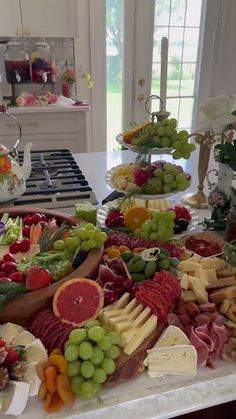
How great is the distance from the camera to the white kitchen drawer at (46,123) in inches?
97.9

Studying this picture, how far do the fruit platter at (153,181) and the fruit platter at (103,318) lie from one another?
154 mm

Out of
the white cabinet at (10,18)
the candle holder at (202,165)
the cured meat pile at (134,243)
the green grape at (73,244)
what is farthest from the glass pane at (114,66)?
the green grape at (73,244)

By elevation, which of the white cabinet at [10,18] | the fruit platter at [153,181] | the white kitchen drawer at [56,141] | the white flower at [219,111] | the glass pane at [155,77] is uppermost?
the white cabinet at [10,18]

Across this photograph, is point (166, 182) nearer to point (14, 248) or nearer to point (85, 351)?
point (14, 248)

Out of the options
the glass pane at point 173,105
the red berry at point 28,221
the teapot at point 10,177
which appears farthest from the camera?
the glass pane at point 173,105

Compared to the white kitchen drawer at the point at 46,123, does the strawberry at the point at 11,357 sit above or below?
above

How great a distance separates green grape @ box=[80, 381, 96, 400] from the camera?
0.55 metres

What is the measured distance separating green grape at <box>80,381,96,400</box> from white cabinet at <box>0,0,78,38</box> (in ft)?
8.09

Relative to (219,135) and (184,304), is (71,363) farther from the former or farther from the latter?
(219,135)

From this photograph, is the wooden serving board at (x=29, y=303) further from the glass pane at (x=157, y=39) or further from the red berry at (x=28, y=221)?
the glass pane at (x=157, y=39)

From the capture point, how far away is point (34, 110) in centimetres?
247

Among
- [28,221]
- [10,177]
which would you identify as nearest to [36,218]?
[28,221]

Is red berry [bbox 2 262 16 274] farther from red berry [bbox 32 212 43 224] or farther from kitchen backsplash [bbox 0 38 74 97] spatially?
kitchen backsplash [bbox 0 38 74 97]

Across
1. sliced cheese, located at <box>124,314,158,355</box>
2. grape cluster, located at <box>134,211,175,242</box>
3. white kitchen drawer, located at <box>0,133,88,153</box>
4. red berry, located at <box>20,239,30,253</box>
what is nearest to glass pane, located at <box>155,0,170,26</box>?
white kitchen drawer, located at <box>0,133,88,153</box>
